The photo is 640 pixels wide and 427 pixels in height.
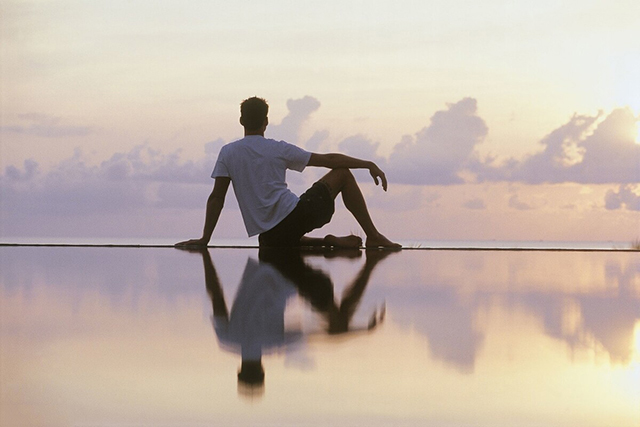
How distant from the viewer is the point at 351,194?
5777 millimetres

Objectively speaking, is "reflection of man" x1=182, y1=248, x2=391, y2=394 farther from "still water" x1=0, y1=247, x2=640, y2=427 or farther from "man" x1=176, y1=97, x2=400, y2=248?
"man" x1=176, y1=97, x2=400, y2=248

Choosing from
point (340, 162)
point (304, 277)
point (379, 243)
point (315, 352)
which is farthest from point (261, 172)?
point (315, 352)

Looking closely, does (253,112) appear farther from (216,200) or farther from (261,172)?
(216,200)

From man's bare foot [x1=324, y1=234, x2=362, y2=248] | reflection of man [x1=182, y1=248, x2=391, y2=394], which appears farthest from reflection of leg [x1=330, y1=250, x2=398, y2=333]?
man's bare foot [x1=324, y1=234, x2=362, y2=248]

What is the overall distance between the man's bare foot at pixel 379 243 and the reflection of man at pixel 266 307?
180 centimetres

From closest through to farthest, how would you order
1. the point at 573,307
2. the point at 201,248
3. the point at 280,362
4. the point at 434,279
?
the point at 280,362 → the point at 573,307 → the point at 434,279 → the point at 201,248

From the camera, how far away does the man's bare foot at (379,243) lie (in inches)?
242

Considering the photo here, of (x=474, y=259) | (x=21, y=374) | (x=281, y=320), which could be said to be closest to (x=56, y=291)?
(x=281, y=320)

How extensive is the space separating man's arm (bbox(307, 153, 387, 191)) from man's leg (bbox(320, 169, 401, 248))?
0.09 metres

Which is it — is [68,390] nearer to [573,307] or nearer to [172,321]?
[172,321]

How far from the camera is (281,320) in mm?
2225

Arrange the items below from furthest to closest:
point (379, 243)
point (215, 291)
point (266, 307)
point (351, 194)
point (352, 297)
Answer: point (379, 243) → point (351, 194) → point (215, 291) → point (352, 297) → point (266, 307)

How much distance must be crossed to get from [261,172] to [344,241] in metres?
1.00

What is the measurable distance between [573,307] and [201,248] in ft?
12.4
